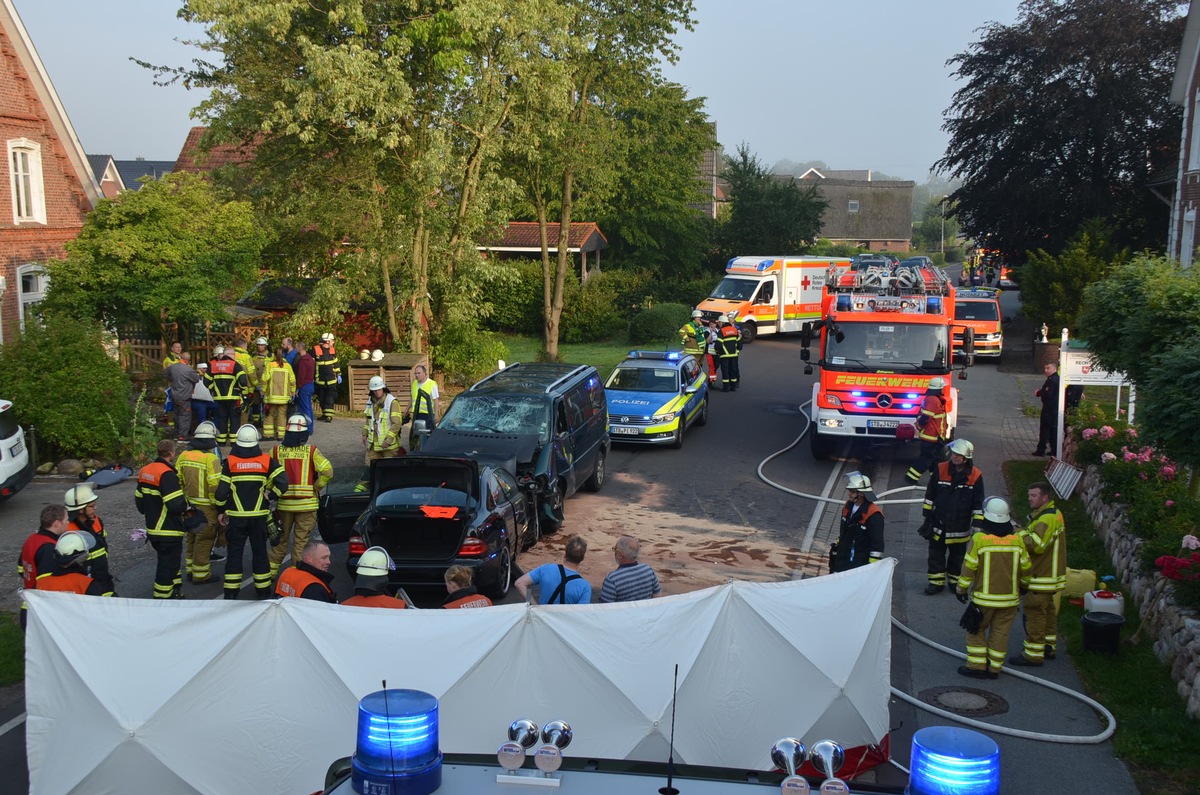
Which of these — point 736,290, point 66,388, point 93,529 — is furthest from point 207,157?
point 93,529

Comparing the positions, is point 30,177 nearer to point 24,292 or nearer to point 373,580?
point 24,292

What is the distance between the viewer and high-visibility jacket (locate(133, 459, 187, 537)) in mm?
9969

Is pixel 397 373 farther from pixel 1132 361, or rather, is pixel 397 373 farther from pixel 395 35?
pixel 1132 361

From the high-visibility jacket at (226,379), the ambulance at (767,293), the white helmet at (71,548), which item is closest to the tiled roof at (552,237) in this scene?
the ambulance at (767,293)

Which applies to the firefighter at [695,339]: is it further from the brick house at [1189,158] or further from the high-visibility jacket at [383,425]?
the brick house at [1189,158]

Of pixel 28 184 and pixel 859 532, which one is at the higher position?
pixel 28 184

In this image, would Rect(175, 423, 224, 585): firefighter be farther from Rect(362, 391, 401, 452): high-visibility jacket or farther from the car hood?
Rect(362, 391, 401, 452): high-visibility jacket

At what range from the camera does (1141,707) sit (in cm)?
841

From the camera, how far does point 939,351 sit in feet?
55.3

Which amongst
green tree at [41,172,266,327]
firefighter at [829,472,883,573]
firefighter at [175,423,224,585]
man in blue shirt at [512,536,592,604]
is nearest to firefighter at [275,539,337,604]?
man in blue shirt at [512,536,592,604]

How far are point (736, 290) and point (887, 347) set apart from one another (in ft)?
55.1

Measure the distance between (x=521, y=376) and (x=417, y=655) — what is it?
9145 millimetres

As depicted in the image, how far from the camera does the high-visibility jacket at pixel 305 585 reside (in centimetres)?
752

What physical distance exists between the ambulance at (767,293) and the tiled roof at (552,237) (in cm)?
733
